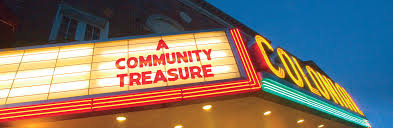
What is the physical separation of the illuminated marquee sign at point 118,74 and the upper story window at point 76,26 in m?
2.35

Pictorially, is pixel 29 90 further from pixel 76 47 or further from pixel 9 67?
pixel 76 47

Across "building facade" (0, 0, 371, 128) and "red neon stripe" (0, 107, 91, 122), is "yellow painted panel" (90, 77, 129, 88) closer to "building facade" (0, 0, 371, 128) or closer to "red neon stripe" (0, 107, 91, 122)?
"building facade" (0, 0, 371, 128)

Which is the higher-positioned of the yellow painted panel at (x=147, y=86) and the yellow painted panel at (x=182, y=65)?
the yellow painted panel at (x=182, y=65)

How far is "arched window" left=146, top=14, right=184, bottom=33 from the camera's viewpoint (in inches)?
404

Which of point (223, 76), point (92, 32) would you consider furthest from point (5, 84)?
point (223, 76)

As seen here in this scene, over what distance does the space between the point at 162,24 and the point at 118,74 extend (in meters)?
6.00

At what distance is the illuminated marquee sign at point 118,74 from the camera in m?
4.71

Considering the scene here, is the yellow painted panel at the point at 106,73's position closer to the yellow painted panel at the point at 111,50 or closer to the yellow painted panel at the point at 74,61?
the yellow painted panel at the point at 74,61

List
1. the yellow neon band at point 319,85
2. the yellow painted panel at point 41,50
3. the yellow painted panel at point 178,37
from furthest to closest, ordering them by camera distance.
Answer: the yellow neon band at point 319,85 < the yellow painted panel at point 178,37 < the yellow painted panel at point 41,50

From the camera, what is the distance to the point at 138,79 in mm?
5148

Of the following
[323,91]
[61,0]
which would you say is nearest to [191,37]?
[61,0]

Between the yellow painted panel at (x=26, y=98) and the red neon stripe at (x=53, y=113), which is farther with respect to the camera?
the yellow painted panel at (x=26, y=98)

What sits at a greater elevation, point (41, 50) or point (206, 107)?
point (41, 50)

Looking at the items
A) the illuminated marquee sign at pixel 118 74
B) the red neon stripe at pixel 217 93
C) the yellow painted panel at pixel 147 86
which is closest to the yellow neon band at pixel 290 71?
the illuminated marquee sign at pixel 118 74
